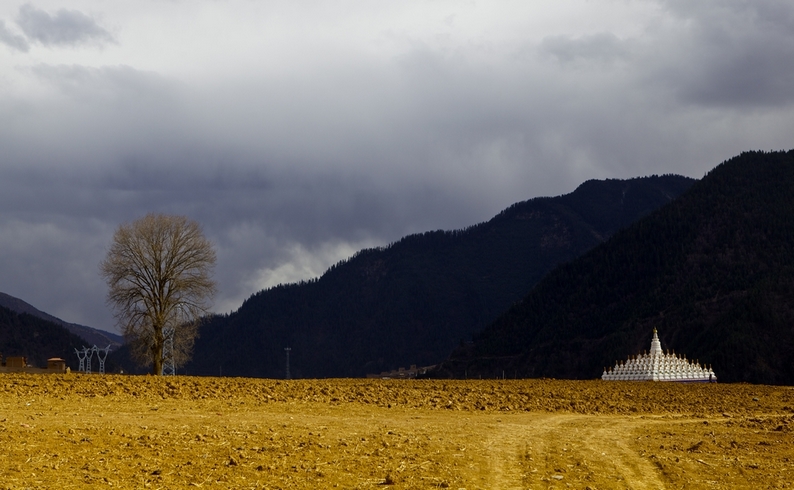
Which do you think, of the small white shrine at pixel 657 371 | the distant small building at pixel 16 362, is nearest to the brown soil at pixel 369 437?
the distant small building at pixel 16 362

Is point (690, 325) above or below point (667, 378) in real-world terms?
above

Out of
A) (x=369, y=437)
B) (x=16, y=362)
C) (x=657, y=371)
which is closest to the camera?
(x=369, y=437)

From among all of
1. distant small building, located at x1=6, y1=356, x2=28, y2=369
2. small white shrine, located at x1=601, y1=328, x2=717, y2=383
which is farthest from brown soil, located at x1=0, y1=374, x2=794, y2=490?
small white shrine, located at x1=601, y1=328, x2=717, y2=383

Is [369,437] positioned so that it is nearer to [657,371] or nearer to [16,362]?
[16,362]

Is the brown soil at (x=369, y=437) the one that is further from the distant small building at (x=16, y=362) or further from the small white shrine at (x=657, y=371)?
the small white shrine at (x=657, y=371)

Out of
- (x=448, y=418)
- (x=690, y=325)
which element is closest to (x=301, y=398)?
(x=448, y=418)

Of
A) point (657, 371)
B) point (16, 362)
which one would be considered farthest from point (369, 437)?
point (657, 371)

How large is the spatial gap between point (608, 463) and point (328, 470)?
7855 mm

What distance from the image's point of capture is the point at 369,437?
29.1 metres

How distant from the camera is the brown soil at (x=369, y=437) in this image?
2320cm

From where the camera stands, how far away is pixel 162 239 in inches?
2488

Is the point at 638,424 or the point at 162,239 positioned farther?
the point at 162,239

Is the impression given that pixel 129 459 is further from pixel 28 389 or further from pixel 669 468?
pixel 28 389

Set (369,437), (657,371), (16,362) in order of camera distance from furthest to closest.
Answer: (657,371), (16,362), (369,437)
